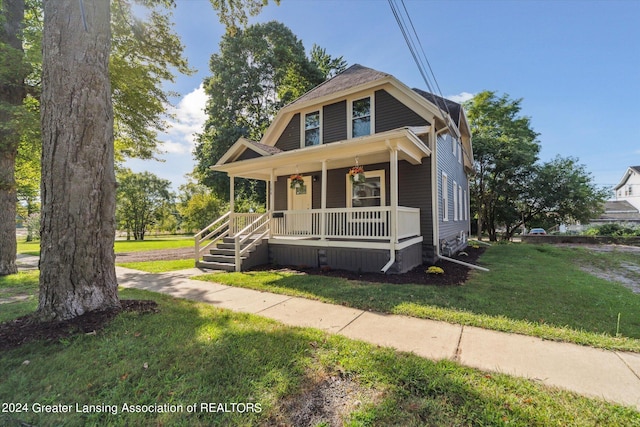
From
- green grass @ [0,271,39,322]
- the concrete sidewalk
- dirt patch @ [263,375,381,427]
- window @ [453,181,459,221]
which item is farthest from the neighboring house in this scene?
dirt patch @ [263,375,381,427]

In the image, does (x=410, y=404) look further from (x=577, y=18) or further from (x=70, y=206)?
(x=577, y=18)

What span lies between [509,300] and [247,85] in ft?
60.3

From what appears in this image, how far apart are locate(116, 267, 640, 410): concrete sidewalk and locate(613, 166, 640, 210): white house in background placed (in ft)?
161

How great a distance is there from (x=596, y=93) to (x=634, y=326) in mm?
15362

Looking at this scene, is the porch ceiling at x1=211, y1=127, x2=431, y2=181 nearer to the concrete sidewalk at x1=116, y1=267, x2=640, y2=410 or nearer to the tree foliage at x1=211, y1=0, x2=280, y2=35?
the tree foliage at x1=211, y1=0, x2=280, y2=35

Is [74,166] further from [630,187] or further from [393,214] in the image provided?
[630,187]

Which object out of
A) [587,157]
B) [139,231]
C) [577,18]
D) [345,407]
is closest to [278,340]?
[345,407]

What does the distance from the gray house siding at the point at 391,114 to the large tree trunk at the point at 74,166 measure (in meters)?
7.54

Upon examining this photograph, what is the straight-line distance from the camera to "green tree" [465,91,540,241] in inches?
737

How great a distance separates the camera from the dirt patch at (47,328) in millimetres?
2929

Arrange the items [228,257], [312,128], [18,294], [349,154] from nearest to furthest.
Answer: [18,294]
[349,154]
[228,257]
[312,128]

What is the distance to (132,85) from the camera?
940cm

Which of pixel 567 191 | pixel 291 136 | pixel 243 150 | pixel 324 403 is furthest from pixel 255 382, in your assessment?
pixel 567 191

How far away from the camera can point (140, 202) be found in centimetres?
3359
